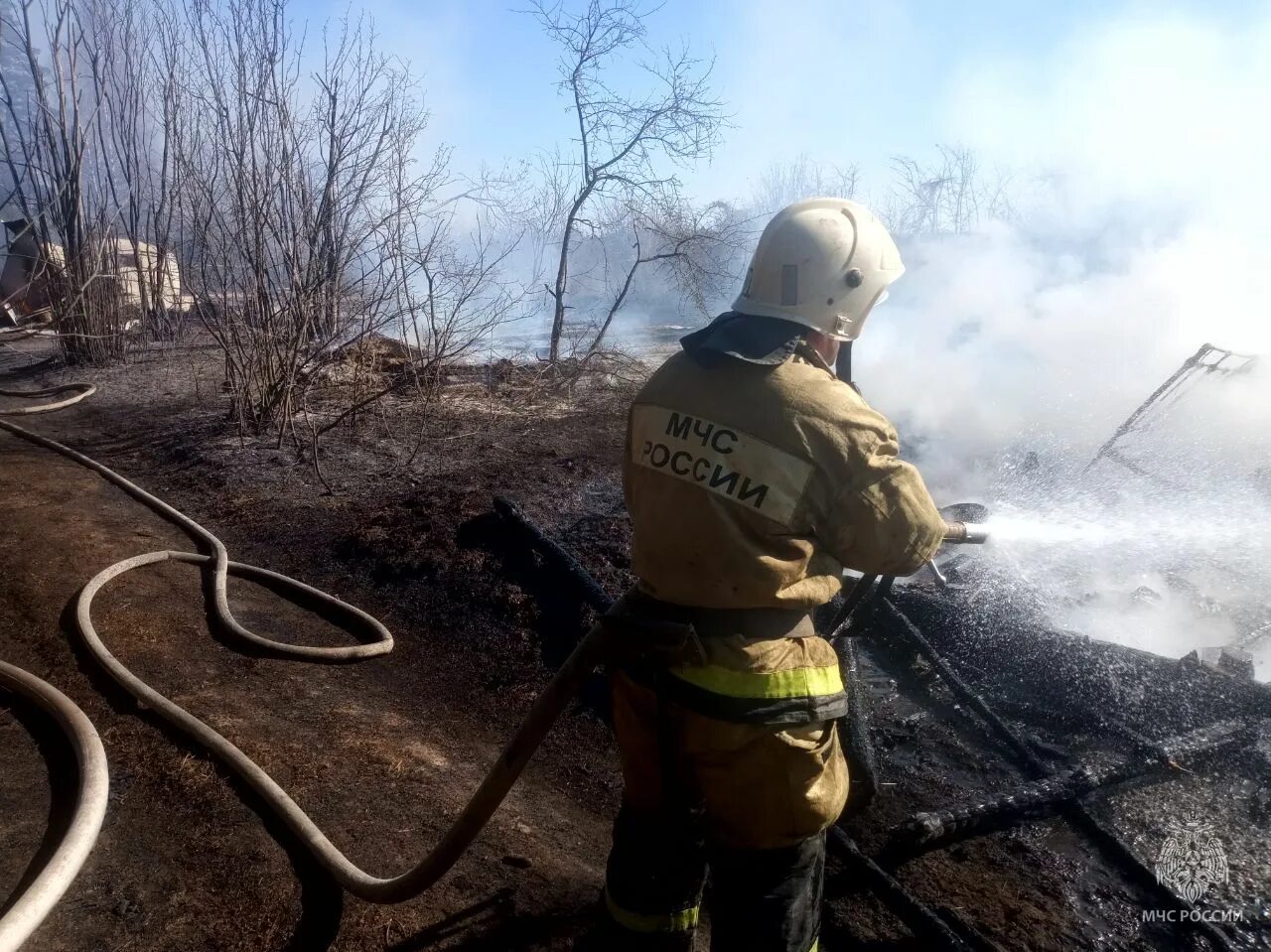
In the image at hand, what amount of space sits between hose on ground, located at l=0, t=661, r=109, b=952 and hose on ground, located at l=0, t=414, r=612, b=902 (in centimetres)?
35

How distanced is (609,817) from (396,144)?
7997 mm

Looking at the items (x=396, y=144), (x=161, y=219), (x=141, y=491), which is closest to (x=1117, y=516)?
(x=396, y=144)

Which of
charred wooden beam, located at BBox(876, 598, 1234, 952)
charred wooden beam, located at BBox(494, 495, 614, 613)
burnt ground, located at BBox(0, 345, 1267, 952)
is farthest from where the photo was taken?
charred wooden beam, located at BBox(494, 495, 614, 613)

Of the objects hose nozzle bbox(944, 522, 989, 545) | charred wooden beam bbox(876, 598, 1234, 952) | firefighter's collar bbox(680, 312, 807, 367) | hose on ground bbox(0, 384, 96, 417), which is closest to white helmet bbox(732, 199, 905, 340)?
firefighter's collar bbox(680, 312, 807, 367)

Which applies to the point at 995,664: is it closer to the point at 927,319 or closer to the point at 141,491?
the point at 141,491

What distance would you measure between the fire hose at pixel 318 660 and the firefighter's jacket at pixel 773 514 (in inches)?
14.1

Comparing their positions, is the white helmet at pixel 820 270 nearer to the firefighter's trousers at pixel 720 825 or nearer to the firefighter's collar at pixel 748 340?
the firefighter's collar at pixel 748 340

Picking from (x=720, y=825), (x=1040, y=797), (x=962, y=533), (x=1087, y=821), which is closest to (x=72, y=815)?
(x=720, y=825)

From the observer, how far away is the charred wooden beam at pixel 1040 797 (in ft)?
10.1

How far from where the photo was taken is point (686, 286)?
13.1 m

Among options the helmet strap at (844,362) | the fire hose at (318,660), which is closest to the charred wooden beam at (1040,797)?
the fire hose at (318,660)

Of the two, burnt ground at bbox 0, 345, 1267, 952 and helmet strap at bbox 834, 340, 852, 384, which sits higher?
helmet strap at bbox 834, 340, 852, 384

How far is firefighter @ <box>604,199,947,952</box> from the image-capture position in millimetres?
1791

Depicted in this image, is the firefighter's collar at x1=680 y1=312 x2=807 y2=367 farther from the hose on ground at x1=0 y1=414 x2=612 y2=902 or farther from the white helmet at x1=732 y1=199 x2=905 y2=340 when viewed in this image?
the hose on ground at x1=0 y1=414 x2=612 y2=902
